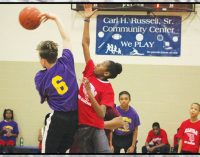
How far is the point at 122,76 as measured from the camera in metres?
8.60

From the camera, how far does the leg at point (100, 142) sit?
4.08 metres

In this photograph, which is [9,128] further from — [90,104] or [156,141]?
[90,104]

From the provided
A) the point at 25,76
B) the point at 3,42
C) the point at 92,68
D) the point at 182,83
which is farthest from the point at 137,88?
the point at 92,68

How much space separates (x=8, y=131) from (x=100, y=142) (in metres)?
4.79

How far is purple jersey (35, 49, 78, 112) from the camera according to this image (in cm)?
398

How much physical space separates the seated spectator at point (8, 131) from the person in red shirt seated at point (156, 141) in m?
2.62

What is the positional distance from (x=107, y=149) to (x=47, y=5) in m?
5.28

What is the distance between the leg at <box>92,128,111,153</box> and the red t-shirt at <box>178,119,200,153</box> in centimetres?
238

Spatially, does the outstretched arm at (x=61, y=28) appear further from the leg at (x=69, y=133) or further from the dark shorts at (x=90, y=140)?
the dark shorts at (x=90, y=140)

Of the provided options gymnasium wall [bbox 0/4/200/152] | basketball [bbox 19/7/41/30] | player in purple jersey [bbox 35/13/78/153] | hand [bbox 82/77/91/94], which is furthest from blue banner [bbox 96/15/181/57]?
hand [bbox 82/77/91/94]

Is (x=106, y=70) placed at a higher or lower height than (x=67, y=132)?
higher

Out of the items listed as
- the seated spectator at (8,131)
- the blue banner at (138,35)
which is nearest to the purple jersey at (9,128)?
the seated spectator at (8,131)

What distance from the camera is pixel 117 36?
852 centimetres

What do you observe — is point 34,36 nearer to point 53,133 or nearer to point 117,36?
point 117,36
